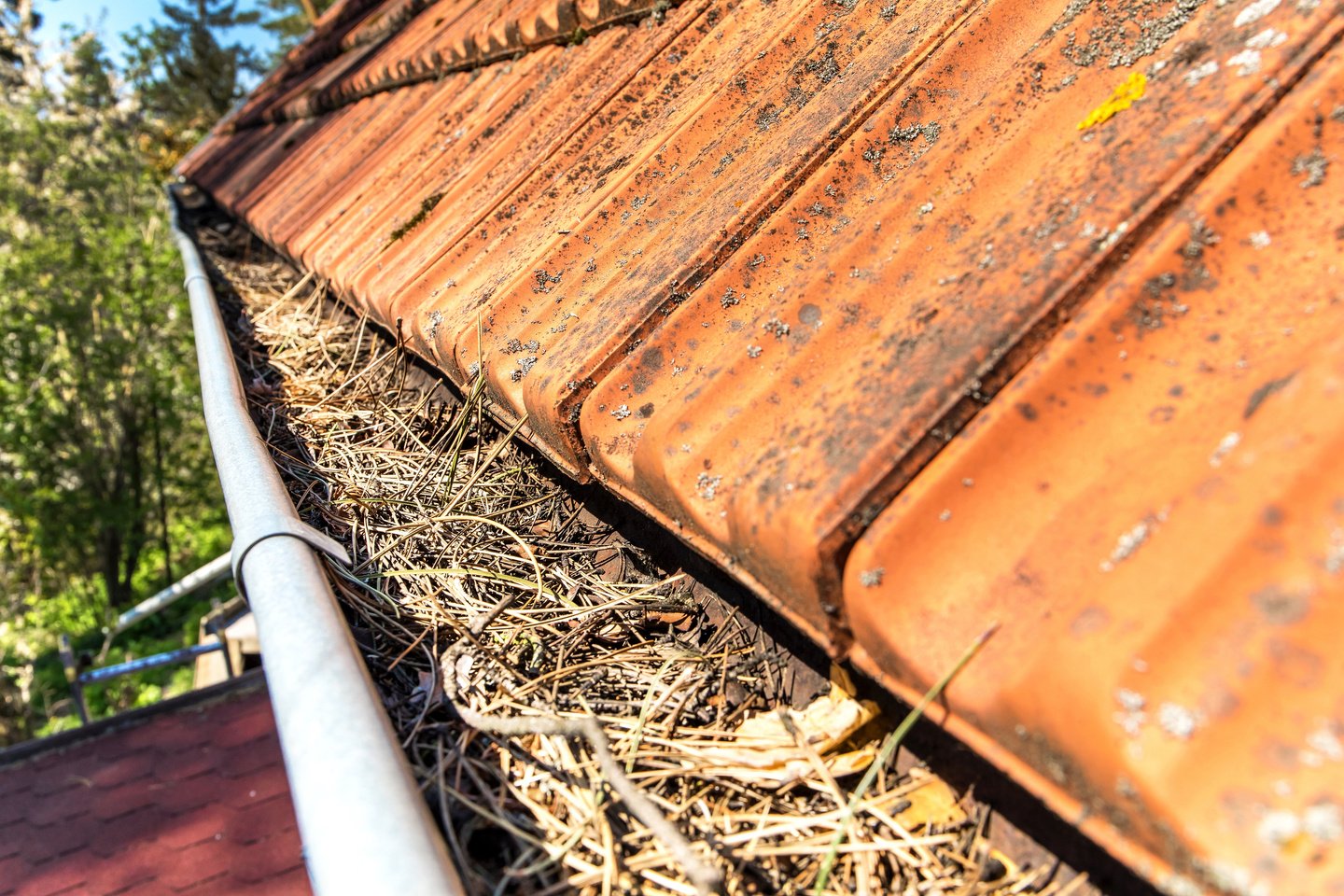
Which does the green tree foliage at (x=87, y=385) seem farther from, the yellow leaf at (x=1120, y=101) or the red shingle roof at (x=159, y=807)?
the yellow leaf at (x=1120, y=101)

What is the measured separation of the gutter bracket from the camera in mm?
1436

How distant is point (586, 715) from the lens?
117 centimetres

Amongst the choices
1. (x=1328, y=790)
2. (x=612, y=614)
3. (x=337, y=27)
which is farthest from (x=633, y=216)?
(x=337, y=27)

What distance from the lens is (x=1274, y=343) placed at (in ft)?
2.73

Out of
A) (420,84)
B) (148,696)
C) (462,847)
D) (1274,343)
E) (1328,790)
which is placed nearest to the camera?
(1328,790)

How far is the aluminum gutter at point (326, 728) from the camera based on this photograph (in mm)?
835

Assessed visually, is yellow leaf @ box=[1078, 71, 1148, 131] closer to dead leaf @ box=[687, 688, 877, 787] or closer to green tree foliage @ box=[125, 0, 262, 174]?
dead leaf @ box=[687, 688, 877, 787]

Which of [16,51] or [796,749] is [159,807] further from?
[16,51]

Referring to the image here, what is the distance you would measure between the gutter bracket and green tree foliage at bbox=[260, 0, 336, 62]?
1949 centimetres

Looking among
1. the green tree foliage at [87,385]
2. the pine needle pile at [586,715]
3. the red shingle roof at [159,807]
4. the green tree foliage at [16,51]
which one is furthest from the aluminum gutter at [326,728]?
the green tree foliage at [16,51]

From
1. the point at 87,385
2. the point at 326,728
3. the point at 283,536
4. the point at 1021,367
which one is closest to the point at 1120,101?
the point at 1021,367

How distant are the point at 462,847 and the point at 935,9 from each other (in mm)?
1481

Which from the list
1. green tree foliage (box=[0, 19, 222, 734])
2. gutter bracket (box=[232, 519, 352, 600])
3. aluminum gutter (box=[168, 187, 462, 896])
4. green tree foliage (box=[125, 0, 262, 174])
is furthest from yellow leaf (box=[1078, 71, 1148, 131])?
green tree foliage (box=[125, 0, 262, 174])

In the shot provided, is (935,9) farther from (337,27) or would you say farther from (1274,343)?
(337,27)
